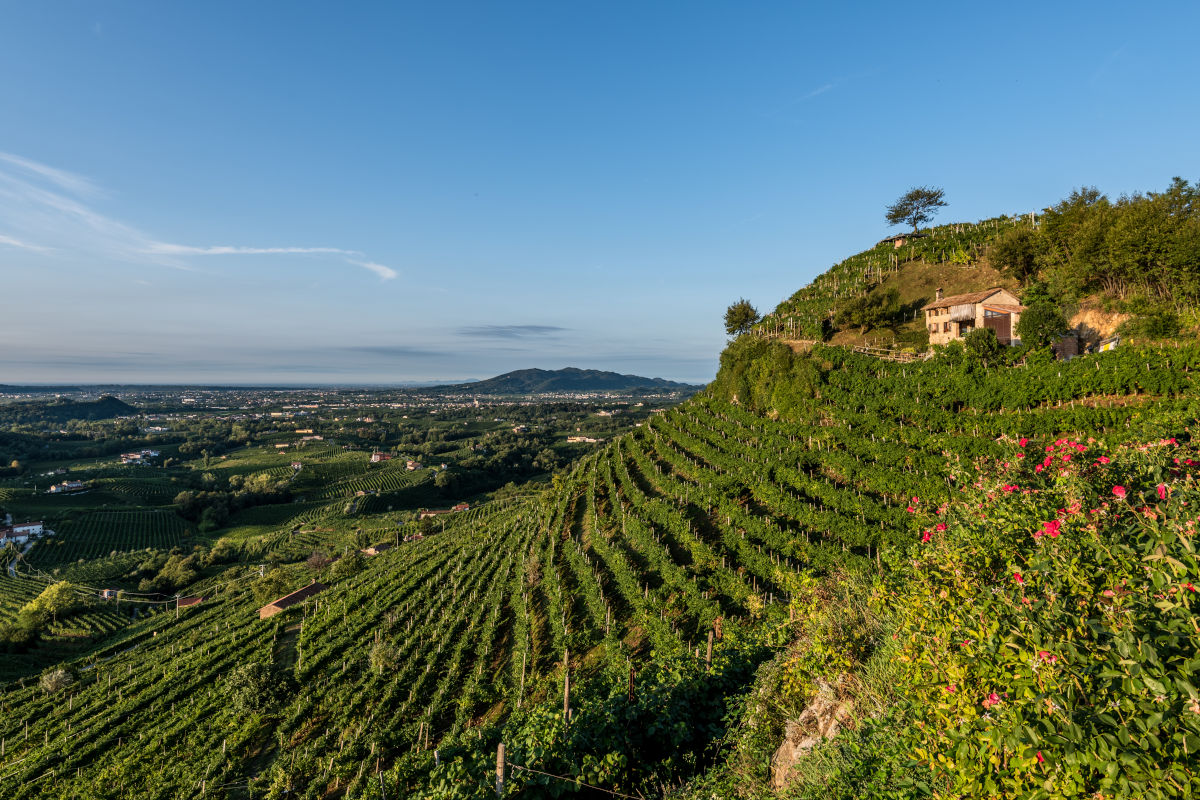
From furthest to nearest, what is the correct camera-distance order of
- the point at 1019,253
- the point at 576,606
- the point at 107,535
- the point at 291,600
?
the point at 107,535
the point at 291,600
the point at 1019,253
the point at 576,606

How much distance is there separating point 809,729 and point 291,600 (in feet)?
128

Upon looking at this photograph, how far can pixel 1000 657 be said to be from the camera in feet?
10.7

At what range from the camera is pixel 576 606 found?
18.7 m

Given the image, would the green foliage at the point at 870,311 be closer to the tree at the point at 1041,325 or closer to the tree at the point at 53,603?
the tree at the point at 1041,325

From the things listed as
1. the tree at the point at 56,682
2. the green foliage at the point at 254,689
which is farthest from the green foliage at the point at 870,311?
the tree at the point at 56,682

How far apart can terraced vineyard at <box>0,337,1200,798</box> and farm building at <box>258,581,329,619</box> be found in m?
1.80

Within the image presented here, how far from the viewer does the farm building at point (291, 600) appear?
31188 mm

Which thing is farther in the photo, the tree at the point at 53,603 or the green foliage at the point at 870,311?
the tree at the point at 53,603

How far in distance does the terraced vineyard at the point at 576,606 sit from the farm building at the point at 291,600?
180 centimetres

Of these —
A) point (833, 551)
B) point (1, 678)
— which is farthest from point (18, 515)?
point (833, 551)

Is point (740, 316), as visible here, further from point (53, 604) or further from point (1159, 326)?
point (53, 604)

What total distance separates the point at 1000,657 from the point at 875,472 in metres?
18.2

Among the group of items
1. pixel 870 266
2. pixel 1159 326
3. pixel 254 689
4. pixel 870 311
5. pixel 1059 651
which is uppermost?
pixel 870 266

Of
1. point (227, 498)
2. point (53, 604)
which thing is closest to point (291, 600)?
point (53, 604)
